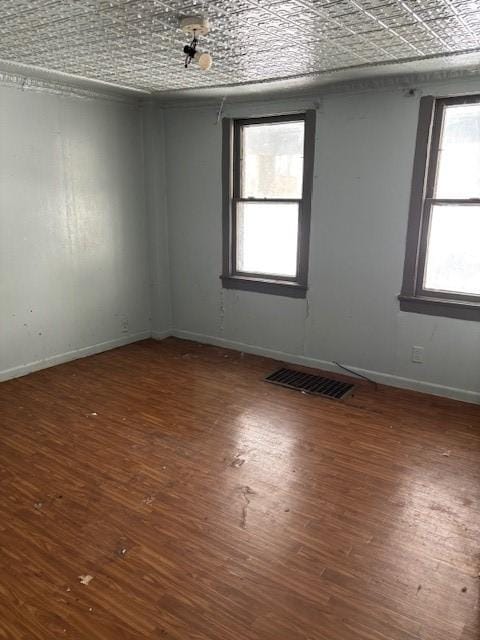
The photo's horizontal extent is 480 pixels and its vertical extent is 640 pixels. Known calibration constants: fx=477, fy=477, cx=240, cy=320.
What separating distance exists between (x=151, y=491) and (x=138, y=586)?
0.65 m

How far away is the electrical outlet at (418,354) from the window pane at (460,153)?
3.93 feet

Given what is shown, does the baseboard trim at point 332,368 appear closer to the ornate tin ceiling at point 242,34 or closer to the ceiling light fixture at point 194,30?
the ornate tin ceiling at point 242,34

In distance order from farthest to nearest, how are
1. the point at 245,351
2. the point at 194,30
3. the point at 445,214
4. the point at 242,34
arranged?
the point at 245,351 → the point at 445,214 → the point at 242,34 → the point at 194,30

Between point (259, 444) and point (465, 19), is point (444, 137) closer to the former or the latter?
point (465, 19)

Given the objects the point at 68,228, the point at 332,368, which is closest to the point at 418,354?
the point at 332,368

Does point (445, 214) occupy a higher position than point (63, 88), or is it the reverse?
point (63, 88)

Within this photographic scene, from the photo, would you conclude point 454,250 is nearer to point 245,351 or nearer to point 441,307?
point 441,307

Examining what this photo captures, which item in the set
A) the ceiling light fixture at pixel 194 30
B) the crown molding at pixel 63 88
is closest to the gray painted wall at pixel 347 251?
the crown molding at pixel 63 88

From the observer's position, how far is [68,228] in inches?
170

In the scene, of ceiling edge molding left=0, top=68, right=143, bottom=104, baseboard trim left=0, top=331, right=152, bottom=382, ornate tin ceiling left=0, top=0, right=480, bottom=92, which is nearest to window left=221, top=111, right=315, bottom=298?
ornate tin ceiling left=0, top=0, right=480, bottom=92

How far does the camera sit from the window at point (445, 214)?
11.3ft

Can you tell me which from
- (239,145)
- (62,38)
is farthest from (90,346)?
(62,38)

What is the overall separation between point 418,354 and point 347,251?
102 cm

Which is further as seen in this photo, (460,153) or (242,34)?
(460,153)
